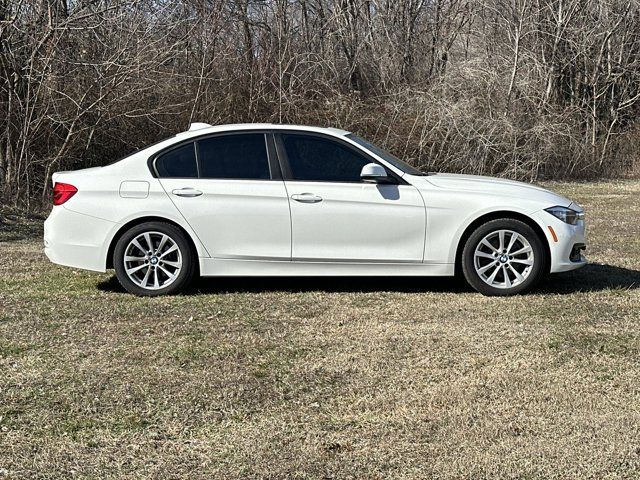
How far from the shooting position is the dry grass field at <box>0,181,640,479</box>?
4504mm

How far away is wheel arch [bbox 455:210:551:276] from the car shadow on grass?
39cm

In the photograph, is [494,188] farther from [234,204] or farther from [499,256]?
[234,204]

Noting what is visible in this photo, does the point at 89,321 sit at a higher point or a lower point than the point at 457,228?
lower

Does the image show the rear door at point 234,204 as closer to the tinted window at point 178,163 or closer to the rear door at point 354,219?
the tinted window at point 178,163

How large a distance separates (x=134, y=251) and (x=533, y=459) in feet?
15.3

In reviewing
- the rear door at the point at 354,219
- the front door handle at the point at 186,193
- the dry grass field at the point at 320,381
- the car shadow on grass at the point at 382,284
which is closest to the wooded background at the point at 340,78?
the car shadow on grass at the point at 382,284

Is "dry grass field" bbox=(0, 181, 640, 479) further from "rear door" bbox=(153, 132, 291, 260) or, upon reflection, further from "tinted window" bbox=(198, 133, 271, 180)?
"tinted window" bbox=(198, 133, 271, 180)

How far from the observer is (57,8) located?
15047 millimetres

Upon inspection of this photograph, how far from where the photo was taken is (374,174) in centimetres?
802

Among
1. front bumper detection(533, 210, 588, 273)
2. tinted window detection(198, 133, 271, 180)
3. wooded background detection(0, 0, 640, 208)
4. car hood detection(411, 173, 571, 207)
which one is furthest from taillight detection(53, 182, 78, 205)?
wooded background detection(0, 0, 640, 208)

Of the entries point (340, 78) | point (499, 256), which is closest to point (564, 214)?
point (499, 256)

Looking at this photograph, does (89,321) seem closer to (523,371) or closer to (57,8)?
(523,371)

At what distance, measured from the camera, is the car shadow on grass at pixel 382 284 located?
28.0 ft

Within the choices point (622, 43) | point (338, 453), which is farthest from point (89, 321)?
point (622, 43)
